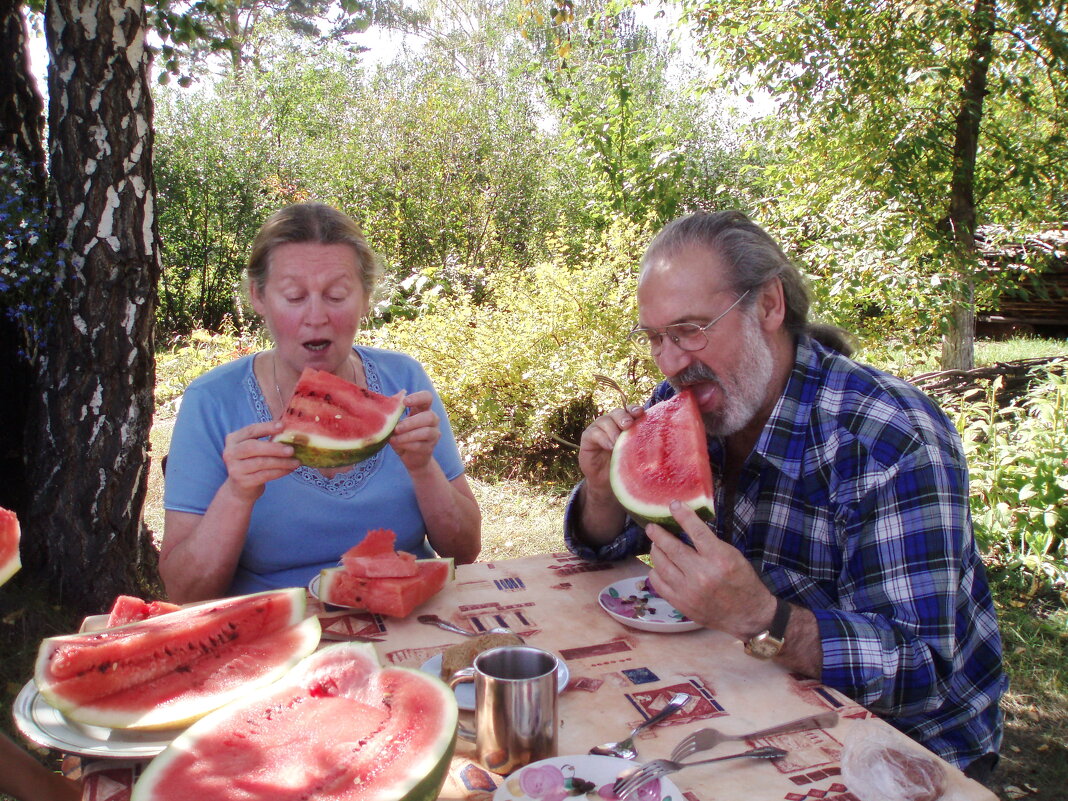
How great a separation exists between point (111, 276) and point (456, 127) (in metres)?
9.27

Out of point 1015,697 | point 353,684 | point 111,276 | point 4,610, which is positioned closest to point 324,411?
point 353,684

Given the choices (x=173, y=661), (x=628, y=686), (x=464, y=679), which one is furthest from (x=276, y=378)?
(x=628, y=686)

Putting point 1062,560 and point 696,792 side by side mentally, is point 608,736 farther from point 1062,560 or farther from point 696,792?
point 1062,560

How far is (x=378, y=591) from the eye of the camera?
6.85 ft

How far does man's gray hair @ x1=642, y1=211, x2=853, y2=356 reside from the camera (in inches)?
93.7

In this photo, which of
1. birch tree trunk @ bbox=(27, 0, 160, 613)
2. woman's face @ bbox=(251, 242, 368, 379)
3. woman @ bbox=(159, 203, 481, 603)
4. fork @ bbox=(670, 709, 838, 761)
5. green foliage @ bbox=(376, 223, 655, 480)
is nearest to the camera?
fork @ bbox=(670, 709, 838, 761)

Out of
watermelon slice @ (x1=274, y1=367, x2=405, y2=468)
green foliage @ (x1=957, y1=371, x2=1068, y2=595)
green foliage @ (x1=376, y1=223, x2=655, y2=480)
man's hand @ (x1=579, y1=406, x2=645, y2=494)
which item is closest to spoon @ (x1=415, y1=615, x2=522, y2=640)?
watermelon slice @ (x1=274, y1=367, x2=405, y2=468)

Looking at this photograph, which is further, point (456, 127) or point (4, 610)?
point (456, 127)

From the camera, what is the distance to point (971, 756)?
2.04 m

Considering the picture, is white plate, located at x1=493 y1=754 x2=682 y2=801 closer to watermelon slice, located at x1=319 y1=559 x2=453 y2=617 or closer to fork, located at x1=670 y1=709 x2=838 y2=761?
fork, located at x1=670 y1=709 x2=838 y2=761

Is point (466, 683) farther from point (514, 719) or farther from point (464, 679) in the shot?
point (514, 719)

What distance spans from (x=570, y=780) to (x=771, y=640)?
0.68m

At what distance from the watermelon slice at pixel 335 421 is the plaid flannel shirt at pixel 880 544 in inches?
45.2

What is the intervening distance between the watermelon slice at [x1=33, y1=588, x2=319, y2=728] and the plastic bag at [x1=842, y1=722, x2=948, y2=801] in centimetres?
110
